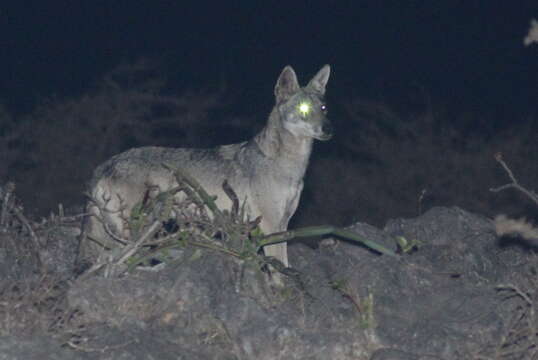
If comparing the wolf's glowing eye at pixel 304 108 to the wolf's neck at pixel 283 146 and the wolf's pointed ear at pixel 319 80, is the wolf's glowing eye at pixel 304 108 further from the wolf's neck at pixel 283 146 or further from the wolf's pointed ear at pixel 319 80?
the wolf's pointed ear at pixel 319 80

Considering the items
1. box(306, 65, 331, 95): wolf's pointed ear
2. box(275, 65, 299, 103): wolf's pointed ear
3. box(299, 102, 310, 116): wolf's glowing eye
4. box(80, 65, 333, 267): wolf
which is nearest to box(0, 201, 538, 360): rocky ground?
box(80, 65, 333, 267): wolf

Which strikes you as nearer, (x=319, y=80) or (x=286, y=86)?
(x=286, y=86)

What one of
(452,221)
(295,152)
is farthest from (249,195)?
(452,221)

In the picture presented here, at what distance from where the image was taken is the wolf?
7891mm

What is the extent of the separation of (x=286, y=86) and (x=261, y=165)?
0.81 metres

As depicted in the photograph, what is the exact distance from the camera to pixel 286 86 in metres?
8.22

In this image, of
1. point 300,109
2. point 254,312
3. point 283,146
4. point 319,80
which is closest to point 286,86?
point 300,109

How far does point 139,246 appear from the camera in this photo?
586 centimetres

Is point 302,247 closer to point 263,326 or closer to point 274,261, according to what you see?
point 274,261

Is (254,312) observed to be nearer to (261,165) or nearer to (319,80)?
(261,165)

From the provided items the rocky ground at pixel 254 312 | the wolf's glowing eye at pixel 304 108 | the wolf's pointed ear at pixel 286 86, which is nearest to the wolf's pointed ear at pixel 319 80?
the wolf's pointed ear at pixel 286 86

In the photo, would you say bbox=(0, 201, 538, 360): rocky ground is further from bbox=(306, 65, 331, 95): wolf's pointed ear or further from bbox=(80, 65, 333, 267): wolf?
bbox=(306, 65, 331, 95): wolf's pointed ear

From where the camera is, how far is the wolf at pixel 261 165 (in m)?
7.89

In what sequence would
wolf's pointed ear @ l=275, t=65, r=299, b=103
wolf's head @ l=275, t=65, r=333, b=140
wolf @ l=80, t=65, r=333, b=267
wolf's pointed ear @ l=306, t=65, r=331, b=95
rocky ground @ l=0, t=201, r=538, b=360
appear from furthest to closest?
wolf's pointed ear @ l=306, t=65, r=331, b=95
wolf's pointed ear @ l=275, t=65, r=299, b=103
wolf's head @ l=275, t=65, r=333, b=140
wolf @ l=80, t=65, r=333, b=267
rocky ground @ l=0, t=201, r=538, b=360
